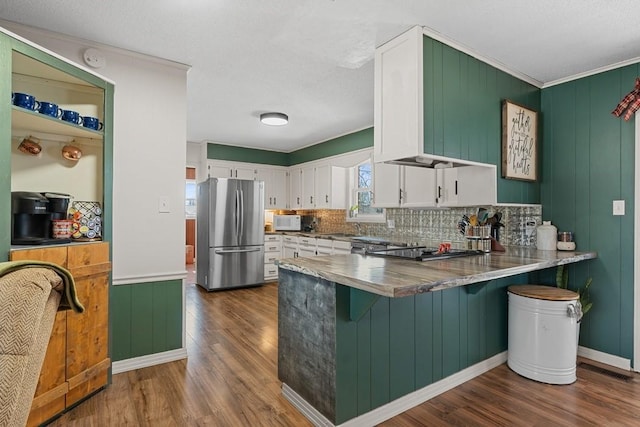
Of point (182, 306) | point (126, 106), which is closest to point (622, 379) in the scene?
point (182, 306)

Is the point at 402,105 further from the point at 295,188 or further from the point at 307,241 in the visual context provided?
the point at 295,188

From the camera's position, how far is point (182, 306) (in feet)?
9.46

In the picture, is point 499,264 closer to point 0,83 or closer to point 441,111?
point 441,111

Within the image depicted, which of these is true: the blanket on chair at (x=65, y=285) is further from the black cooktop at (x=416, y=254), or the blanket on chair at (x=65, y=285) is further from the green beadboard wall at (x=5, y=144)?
the black cooktop at (x=416, y=254)

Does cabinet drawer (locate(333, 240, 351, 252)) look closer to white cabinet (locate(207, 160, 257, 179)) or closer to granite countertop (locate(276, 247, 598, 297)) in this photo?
granite countertop (locate(276, 247, 598, 297))

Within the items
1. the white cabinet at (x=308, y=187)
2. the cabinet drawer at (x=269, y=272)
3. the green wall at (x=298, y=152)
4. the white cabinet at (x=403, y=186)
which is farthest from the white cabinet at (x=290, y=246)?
the white cabinet at (x=403, y=186)

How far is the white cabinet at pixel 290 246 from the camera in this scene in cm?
582

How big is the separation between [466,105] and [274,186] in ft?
15.1

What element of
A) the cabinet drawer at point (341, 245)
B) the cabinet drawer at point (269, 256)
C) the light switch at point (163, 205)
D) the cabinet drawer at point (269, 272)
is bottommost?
the cabinet drawer at point (269, 272)

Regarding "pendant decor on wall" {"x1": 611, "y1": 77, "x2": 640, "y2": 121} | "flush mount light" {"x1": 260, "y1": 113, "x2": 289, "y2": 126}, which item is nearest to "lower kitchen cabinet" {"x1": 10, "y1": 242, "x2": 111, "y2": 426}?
"flush mount light" {"x1": 260, "y1": 113, "x2": 289, "y2": 126}

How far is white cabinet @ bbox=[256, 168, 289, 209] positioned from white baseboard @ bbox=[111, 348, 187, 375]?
3876mm

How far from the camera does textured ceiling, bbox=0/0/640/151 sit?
2.04 m

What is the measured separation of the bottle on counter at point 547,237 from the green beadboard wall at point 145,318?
3073mm

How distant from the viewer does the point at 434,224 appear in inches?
158
